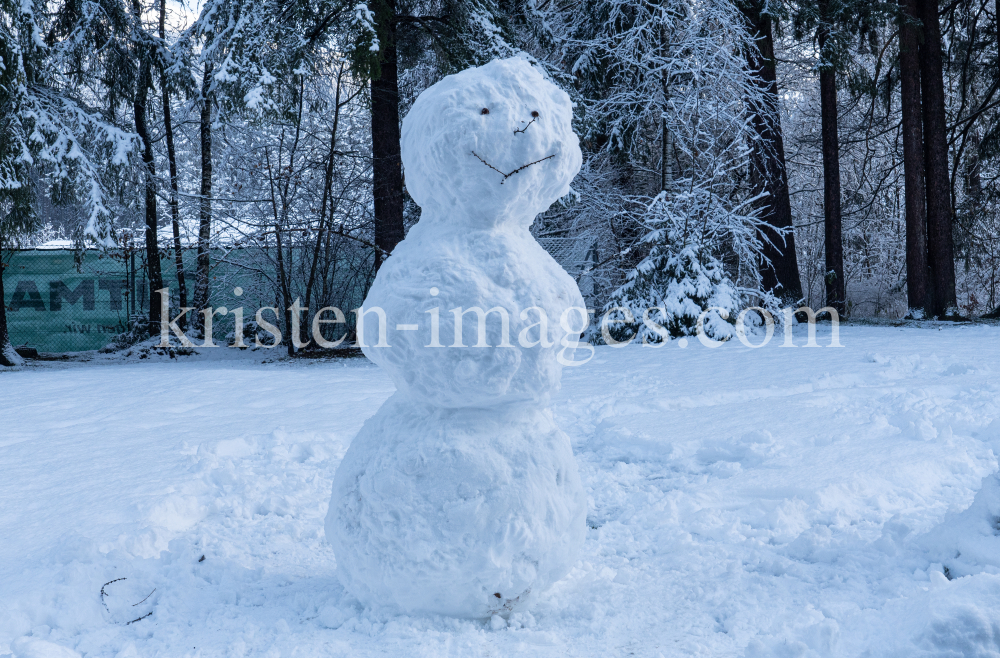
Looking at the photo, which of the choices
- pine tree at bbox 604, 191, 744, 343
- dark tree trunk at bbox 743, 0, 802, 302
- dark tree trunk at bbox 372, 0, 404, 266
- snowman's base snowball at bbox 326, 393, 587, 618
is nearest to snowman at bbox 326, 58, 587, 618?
snowman's base snowball at bbox 326, 393, 587, 618

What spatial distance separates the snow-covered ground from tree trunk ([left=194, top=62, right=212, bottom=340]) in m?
4.57

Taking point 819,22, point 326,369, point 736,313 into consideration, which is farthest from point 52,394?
point 819,22

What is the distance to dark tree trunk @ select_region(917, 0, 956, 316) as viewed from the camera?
10930 millimetres

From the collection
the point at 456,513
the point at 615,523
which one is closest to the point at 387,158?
the point at 615,523

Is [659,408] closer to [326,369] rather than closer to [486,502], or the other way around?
[486,502]

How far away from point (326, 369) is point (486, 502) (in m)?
6.20

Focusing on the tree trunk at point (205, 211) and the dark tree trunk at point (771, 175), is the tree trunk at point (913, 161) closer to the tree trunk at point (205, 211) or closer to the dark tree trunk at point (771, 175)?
the dark tree trunk at point (771, 175)

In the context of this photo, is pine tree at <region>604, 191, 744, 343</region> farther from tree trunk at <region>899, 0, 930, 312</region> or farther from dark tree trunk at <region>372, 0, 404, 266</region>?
tree trunk at <region>899, 0, 930, 312</region>

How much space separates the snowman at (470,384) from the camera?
2395mm

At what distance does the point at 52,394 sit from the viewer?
6.56 meters

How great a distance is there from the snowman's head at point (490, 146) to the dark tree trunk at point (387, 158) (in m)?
6.71

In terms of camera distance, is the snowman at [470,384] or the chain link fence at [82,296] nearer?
the snowman at [470,384]

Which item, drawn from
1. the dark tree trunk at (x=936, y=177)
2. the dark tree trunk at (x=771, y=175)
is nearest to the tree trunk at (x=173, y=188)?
the dark tree trunk at (x=771, y=175)

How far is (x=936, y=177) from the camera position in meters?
11.0
